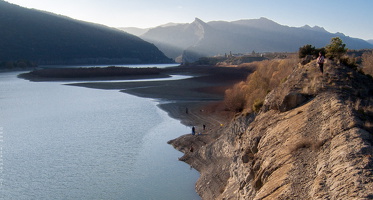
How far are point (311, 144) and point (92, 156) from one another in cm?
1885

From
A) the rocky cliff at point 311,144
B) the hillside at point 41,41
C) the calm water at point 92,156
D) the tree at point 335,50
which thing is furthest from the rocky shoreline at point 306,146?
the hillside at point 41,41

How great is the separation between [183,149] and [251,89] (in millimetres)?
13502

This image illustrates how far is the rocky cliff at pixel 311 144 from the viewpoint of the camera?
27.2 feet

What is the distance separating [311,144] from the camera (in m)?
10.4

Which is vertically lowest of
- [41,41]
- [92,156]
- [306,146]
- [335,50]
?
[92,156]

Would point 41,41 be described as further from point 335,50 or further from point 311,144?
point 311,144

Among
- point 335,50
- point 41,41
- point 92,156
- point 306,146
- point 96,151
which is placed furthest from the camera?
point 41,41

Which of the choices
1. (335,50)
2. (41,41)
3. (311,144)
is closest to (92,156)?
(335,50)

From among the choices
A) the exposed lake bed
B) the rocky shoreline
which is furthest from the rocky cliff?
the exposed lake bed

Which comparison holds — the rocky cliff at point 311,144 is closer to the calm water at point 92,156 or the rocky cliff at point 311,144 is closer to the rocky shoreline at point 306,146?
the rocky shoreline at point 306,146

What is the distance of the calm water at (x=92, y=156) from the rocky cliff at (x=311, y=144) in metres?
4.03

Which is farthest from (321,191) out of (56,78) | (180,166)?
(56,78)

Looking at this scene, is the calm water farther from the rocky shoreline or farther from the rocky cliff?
the rocky cliff

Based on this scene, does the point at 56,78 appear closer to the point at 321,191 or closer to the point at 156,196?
the point at 156,196
